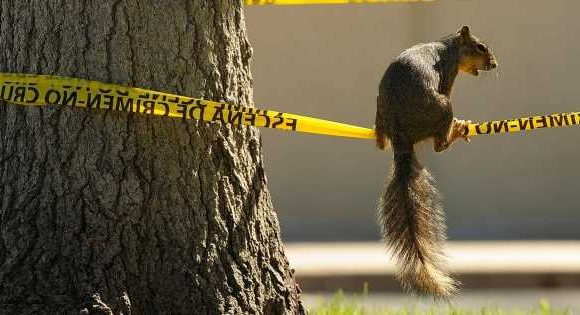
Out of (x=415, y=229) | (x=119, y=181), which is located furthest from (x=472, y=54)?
(x=119, y=181)

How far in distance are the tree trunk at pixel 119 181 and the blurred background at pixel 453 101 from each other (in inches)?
232

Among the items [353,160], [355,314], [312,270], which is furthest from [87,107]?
[353,160]

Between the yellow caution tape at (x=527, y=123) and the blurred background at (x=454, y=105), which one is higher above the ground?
the blurred background at (x=454, y=105)

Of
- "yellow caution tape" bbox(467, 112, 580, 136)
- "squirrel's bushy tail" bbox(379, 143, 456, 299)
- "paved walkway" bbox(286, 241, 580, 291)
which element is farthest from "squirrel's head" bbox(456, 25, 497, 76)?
"paved walkway" bbox(286, 241, 580, 291)

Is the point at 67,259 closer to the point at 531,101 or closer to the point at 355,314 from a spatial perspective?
the point at 355,314

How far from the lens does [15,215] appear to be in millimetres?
3998

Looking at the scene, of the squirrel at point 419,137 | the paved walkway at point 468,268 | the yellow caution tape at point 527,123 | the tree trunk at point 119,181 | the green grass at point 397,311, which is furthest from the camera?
the paved walkway at point 468,268

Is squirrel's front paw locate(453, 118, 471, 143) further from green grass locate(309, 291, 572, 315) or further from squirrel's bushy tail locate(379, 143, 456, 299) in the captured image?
green grass locate(309, 291, 572, 315)

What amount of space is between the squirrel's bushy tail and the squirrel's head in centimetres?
115

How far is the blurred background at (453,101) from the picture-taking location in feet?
33.2

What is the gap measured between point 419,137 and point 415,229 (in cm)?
65

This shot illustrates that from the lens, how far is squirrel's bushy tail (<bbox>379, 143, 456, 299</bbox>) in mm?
4457

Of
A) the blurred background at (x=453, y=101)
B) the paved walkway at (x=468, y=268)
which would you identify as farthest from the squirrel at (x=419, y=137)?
the blurred background at (x=453, y=101)

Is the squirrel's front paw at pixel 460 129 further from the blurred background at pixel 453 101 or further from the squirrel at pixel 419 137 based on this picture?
the blurred background at pixel 453 101
